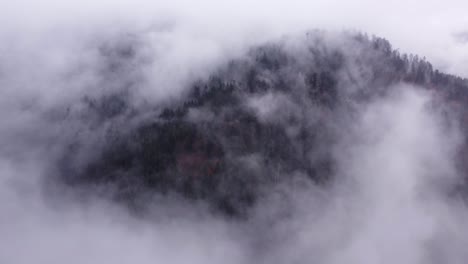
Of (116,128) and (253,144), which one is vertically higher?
(116,128)

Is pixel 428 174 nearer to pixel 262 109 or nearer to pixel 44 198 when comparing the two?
pixel 262 109

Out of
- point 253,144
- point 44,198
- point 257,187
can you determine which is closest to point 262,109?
point 253,144

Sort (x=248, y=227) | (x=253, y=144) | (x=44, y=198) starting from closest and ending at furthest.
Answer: (x=248, y=227) < (x=253, y=144) < (x=44, y=198)

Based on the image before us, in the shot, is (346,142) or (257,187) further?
(346,142)

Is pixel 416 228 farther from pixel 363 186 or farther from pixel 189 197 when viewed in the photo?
Result: pixel 189 197

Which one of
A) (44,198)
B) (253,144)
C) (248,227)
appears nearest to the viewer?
(248,227)

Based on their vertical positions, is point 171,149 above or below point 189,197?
above

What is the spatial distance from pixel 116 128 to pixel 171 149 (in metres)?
32.7

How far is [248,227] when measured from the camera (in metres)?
173

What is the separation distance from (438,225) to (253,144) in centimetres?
7126

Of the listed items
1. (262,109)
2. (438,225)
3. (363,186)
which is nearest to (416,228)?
(438,225)

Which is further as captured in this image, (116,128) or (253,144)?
(116,128)

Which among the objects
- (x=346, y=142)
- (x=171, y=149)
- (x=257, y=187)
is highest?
(x=346, y=142)

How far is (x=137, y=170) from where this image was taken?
17962cm
